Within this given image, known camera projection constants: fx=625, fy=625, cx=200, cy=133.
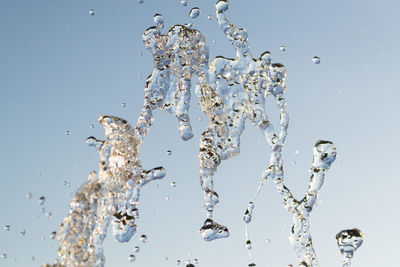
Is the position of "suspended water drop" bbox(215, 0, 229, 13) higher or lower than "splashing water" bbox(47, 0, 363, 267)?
higher

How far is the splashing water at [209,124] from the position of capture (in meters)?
5.53

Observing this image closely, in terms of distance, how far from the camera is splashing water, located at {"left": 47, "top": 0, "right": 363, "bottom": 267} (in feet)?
18.1

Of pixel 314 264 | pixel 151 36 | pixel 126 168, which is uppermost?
pixel 151 36

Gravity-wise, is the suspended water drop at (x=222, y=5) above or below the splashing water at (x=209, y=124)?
above

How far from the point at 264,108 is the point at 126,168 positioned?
1378mm

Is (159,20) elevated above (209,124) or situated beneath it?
elevated above

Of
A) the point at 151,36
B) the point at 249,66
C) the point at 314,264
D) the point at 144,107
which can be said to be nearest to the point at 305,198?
the point at 314,264

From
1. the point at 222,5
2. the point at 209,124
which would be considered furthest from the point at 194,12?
the point at 209,124

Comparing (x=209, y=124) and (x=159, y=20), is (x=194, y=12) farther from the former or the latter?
(x=209, y=124)

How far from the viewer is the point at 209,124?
19.0ft

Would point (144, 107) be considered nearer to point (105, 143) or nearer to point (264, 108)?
point (105, 143)

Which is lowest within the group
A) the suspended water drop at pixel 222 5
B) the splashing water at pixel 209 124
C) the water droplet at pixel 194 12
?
the splashing water at pixel 209 124

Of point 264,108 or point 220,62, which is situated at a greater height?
point 220,62

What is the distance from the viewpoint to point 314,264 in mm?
5555
